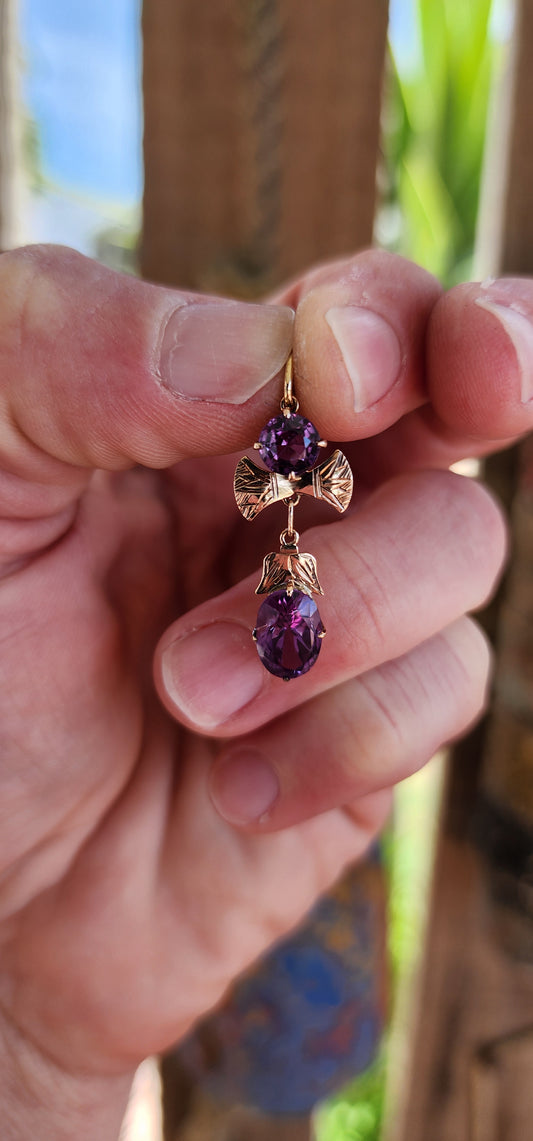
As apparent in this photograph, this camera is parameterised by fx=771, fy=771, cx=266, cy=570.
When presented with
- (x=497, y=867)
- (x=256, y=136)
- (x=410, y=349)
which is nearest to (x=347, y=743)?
(x=410, y=349)

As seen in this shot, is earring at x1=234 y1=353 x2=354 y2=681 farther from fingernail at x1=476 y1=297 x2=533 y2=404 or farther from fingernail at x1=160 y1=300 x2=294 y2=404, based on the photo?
fingernail at x1=476 y1=297 x2=533 y2=404

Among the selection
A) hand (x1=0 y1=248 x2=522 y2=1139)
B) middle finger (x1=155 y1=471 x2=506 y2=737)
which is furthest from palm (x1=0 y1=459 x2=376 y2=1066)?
middle finger (x1=155 y1=471 x2=506 y2=737)

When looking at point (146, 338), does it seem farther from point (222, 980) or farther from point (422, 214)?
point (422, 214)

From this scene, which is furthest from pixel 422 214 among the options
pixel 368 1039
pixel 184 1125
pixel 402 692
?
pixel 184 1125

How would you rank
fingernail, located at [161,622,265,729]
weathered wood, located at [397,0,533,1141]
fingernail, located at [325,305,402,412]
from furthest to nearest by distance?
weathered wood, located at [397,0,533,1141]
fingernail, located at [161,622,265,729]
fingernail, located at [325,305,402,412]

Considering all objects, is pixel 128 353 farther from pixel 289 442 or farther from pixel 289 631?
pixel 289 631

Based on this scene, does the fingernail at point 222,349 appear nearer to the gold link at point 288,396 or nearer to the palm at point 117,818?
the gold link at point 288,396

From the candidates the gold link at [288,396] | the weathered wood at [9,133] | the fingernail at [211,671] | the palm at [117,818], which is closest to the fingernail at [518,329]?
the gold link at [288,396]
